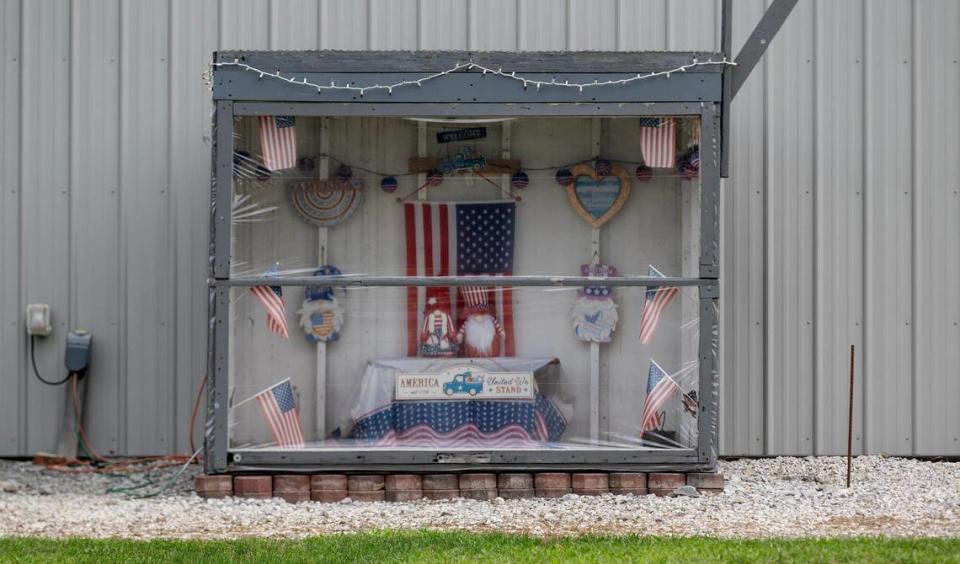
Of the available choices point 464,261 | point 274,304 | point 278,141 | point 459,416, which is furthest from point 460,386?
point 278,141

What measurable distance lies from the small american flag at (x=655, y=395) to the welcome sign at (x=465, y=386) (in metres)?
0.76

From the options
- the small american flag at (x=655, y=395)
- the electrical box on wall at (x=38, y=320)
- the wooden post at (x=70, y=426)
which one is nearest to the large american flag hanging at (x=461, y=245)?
the small american flag at (x=655, y=395)

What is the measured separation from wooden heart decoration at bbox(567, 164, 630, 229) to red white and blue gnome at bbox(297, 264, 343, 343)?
169 centimetres

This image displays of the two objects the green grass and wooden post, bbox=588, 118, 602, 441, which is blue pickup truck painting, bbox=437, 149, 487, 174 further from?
the green grass

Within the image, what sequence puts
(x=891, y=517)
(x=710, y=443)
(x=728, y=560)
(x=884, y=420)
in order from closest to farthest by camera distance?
(x=728, y=560), (x=891, y=517), (x=710, y=443), (x=884, y=420)

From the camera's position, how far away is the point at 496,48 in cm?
861

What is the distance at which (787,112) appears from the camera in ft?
28.2

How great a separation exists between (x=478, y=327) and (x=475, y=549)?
218cm

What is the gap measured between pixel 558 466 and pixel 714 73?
270 centimetres

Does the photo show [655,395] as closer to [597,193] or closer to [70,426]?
[597,193]

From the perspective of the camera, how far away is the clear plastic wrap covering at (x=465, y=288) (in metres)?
7.22

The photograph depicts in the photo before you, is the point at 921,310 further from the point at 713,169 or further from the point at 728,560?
the point at 728,560

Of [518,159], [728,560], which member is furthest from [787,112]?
[728,560]

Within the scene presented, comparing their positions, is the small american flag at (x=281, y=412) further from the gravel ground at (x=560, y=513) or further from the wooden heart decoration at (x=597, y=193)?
the wooden heart decoration at (x=597, y=193)
